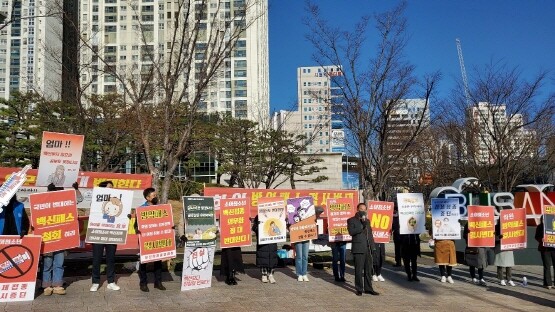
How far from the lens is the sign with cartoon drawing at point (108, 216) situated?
9.51 metres

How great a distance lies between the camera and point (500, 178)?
77.4 feet

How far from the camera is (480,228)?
39.7 feet

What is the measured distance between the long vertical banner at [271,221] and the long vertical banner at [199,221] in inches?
42.5

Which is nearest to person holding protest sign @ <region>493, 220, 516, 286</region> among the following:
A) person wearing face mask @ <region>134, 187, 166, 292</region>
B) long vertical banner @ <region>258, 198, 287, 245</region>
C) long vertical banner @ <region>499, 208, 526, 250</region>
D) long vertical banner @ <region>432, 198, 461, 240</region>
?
long vertical banner @ <region>499, 208, 526, 250</region>

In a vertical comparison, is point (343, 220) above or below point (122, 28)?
below

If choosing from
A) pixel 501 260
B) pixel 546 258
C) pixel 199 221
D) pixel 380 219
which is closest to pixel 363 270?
pixel 380 219

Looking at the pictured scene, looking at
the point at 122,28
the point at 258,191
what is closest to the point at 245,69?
the point at 122,28

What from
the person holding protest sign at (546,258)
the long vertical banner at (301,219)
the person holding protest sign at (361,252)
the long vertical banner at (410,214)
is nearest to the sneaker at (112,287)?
the long vertical banner at (301,219)

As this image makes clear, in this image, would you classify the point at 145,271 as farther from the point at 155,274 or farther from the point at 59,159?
the point at 59,159

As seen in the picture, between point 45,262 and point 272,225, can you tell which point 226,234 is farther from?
point 45,262

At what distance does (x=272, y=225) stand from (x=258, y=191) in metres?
5.78

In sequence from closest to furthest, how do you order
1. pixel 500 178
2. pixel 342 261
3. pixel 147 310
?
1. pixel 147 310
2. pixel 342 261
3. pixel 500 178

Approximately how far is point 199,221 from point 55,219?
2.62m

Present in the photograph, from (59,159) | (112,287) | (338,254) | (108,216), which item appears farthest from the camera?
(338,254)
